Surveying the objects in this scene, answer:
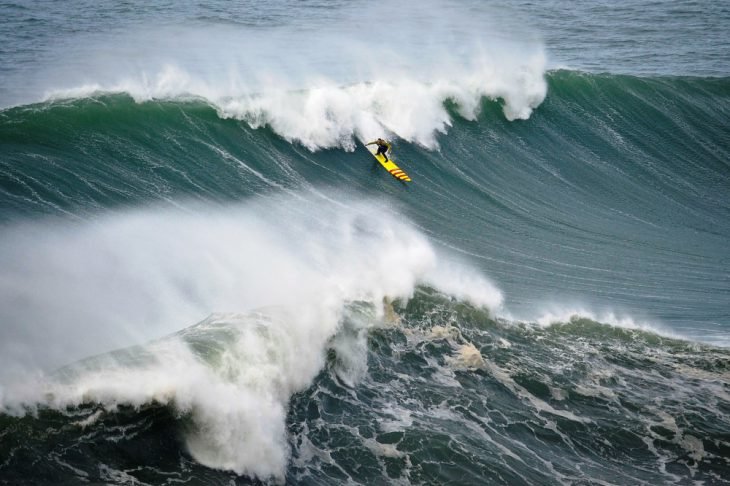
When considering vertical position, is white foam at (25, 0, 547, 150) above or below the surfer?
above

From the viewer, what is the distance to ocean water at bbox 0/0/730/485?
10.3 metres

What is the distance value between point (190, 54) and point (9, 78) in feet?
21.8

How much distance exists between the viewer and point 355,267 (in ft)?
49.4

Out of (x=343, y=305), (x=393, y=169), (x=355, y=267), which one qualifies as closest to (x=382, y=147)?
(x=393, y=169)

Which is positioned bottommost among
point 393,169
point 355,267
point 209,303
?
point 209,303

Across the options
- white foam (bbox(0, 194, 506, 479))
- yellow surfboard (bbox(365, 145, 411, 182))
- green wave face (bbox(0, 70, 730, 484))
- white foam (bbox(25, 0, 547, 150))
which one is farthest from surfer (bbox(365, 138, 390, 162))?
white foam (bbox(0, 194, 506, 479))

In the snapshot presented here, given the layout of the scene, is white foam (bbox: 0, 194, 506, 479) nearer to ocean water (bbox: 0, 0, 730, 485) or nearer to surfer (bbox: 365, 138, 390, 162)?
ocean water (bbox: 0, 0, 730, 485)

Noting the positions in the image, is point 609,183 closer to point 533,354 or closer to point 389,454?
point 533,354

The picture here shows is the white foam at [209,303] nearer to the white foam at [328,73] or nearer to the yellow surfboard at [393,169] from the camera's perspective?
the yellow surfboard at [393,169]

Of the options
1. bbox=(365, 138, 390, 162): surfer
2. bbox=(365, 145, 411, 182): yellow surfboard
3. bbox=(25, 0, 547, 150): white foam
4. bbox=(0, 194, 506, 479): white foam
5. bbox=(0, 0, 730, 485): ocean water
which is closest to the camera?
bbox=(0, 194, 506, 479): white foam

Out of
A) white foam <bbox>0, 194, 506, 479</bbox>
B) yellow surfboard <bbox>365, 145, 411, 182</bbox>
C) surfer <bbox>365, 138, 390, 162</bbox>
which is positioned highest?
surfer <bbox>365, 138, 390, 162</bbox>

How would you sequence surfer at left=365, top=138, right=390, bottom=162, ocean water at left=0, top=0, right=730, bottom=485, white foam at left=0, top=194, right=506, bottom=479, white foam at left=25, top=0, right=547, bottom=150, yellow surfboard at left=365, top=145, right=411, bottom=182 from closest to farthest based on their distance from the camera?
white foam at left=0, top=194, right=506, bottom=479 → ocean water at left=0, top=0, right=730, bottom=485 → yellow surfboard at left=365, top=145, right=411, bottom=182 → surfer at left=365, top=138, right=390, bottom=162 → white foam at left=25, top=0, right=547, bottom=150

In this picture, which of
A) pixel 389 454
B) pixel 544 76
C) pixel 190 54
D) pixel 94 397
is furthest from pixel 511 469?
pixel 190 54

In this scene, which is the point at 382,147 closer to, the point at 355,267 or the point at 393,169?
the point at 393,169
